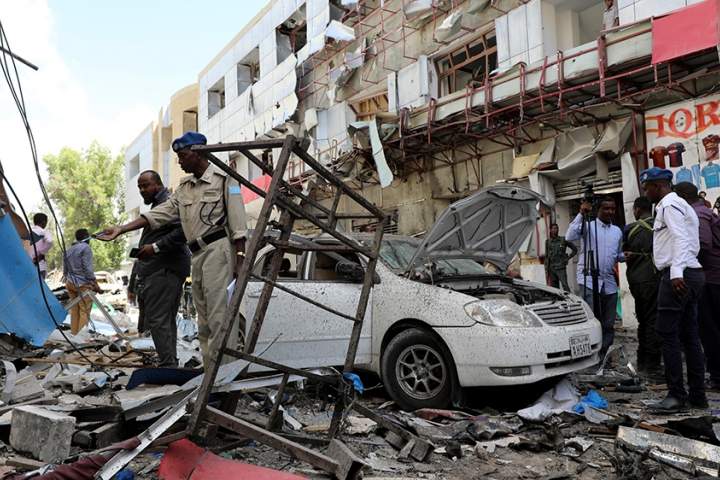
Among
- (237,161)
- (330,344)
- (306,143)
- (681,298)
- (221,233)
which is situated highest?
(237,161)

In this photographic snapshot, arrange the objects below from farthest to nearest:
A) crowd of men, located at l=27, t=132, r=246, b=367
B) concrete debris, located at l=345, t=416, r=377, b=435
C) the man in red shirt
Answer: the man in red shirt < crowd of men, located at l=27, t=132, r=246, b=367 < concrete debris, located at l=345, t=416, r=377, b=435

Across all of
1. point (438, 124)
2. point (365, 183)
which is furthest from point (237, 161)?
point (438, 124)

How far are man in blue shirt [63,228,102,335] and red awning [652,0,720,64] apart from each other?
28.7ft

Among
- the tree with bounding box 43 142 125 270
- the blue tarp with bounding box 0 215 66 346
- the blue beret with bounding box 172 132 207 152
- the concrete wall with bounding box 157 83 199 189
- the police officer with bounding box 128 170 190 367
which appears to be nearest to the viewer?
the blue beret with bounding box 172 132 207 152

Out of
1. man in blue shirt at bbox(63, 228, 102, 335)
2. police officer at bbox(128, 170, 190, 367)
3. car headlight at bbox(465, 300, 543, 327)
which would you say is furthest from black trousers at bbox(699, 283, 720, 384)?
man in blue shirt at bbox(63, 228, 102, 335)

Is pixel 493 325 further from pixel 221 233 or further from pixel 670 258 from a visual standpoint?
pixel 221 233

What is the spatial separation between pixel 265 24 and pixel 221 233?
61.6 feet

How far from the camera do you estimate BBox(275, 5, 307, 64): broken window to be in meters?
19.7

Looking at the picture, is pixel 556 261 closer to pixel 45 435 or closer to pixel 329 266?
pixel 329 266

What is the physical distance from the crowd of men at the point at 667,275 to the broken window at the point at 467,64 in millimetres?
7026

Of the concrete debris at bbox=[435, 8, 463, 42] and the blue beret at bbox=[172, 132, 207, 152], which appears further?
the concrete debris at bbox=[435, 8, 463, 42]

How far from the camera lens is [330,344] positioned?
481 cm

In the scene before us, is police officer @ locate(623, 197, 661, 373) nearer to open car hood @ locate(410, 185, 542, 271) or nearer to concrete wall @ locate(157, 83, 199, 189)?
open car hood @ locate(410, 185, 542, 271)

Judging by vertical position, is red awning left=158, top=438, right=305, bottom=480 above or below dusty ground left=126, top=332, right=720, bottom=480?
above
